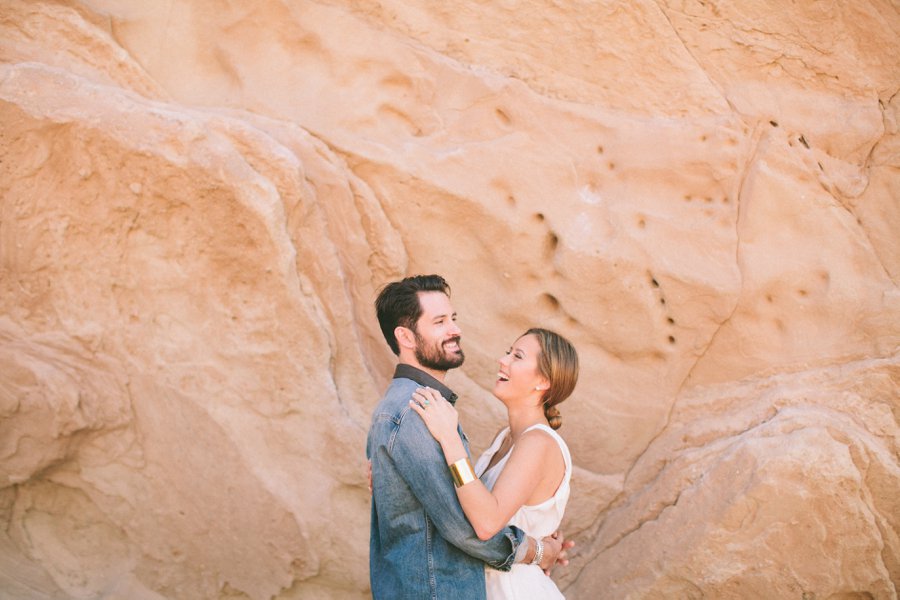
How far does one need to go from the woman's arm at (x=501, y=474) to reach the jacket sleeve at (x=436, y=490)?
0.08ft

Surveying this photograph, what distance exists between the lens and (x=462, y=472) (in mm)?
2455

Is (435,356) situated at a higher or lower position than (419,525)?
higher

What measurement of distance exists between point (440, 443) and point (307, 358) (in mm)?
1172

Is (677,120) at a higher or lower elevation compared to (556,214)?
higher

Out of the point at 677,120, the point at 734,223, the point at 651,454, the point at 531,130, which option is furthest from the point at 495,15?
the point at 651,454

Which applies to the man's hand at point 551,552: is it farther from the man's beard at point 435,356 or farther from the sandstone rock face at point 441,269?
the sandstone rock face at point 441,269

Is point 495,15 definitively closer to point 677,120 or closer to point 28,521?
point 677,120

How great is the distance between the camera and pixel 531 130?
3.96m

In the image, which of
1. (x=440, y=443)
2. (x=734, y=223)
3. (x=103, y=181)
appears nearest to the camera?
(x=440, y=443)

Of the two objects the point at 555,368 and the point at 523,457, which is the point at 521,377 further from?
the point at 523,457

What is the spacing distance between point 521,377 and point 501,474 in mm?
381

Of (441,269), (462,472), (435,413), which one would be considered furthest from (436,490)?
(441,269)

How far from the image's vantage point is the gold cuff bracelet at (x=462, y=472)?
2.45 m

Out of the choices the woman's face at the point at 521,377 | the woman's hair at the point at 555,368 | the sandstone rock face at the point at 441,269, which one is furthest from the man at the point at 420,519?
the sandstone rock face at the point at 441,269
